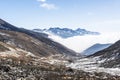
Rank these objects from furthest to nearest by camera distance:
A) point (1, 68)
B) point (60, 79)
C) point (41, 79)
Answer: point (1, 68) → point (60, 79) → point (41, 79)

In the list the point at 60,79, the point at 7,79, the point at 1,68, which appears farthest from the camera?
the point at 1,68

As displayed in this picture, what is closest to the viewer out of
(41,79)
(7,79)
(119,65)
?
(7,79)

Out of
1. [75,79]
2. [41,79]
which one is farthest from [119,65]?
[41,79]

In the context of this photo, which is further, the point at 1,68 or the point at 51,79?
the point at 1,68

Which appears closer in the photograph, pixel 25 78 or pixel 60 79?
pixel 25 78

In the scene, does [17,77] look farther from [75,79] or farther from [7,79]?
[75,79]

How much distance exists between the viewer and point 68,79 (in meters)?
88.2

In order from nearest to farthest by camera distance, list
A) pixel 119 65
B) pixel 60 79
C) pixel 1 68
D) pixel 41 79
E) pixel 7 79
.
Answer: pixel 7 79, pixel 41 79, pixel 60 79, pixel 1 68, pixel 119 65

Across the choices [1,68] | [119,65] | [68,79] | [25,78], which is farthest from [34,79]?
[119,65]

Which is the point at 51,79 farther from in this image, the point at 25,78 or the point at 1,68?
the point at 1,68

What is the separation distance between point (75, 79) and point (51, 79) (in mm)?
9171

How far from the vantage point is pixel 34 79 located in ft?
253

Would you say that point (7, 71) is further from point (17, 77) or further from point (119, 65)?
point (119, 65)

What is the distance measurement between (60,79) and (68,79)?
2628 millimetres
